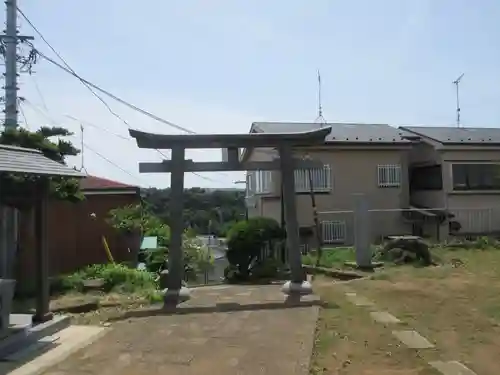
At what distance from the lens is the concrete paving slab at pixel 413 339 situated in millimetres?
5836

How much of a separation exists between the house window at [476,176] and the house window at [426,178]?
64 centimetres

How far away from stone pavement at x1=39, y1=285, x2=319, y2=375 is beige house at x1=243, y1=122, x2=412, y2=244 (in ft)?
36.2

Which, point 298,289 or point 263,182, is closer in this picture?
point 298,289

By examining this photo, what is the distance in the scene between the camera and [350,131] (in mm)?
21953

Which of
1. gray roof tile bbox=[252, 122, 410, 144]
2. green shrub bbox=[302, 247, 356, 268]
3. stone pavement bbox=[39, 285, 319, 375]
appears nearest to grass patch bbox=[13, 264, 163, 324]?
stone pavement bbox=[39, 285, 319, 375]

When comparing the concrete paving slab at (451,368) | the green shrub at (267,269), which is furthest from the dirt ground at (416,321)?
the green shrub at (267,269)

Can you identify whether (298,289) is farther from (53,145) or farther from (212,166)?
(53,145)

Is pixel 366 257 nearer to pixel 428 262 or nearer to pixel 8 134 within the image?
pixel 428 262

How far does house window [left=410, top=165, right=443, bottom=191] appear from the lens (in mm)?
21188

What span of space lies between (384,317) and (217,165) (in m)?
4.06

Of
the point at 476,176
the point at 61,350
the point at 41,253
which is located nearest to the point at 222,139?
the point at 41,253

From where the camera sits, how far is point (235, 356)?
18.5 feet

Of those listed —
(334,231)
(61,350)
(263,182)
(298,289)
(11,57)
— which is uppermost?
(11,57)

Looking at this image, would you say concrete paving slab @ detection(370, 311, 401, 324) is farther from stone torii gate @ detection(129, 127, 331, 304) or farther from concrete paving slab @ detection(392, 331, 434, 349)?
stone torii gate @ detection(129, 127, 331, 304)
